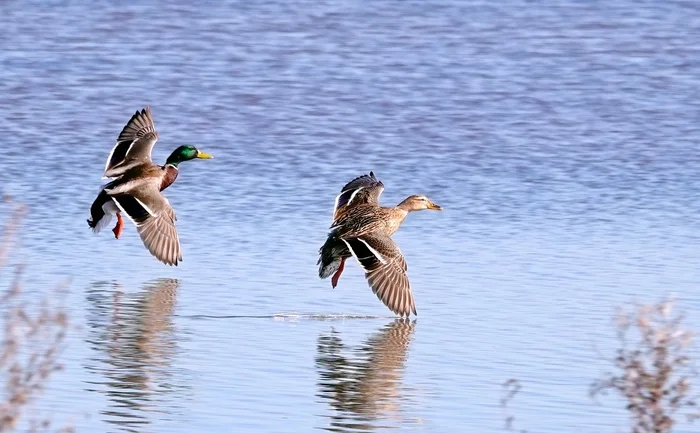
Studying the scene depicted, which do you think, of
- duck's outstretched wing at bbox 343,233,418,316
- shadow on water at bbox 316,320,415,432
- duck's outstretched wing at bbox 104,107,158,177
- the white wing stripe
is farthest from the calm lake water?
duck's outstretched wing at bbox 104,107,158,177

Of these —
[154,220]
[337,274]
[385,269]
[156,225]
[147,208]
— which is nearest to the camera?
[385,269]

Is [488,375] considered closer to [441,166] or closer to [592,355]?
[592,355]

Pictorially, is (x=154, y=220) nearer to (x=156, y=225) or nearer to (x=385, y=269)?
(x=156, y=225)

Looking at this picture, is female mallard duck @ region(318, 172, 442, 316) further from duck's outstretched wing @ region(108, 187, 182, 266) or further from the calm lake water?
duck's outstretched wing @ region(108, 187, 182, 266)

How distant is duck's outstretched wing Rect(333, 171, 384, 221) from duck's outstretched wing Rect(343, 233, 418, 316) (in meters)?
0.96

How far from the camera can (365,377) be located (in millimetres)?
9422

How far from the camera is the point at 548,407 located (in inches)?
342

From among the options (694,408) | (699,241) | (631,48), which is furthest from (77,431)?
(631,48)

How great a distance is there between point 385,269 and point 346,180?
5.16 m

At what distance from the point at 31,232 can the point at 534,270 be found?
398 centimetres

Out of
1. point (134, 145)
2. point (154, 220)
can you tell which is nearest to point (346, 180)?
point (134, 145)

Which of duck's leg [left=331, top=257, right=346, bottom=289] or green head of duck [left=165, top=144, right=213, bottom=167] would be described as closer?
duck's leg [left=331, top=257, right=346, bottom=289]

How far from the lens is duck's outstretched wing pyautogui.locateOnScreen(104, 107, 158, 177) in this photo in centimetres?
1411

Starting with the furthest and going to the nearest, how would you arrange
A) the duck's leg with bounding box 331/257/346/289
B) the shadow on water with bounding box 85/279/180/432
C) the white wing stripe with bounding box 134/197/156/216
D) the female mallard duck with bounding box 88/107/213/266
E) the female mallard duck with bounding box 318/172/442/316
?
the white wing stripe with bounding box 134/197/156/216, the female mallard duck with bounding box 88/107/213/266, the duck's leg with bounding box 331/257/346/289, the female mallard duck with bounding box 318/172/442/316, the shadow on water with bounding box 85/279/180/432
